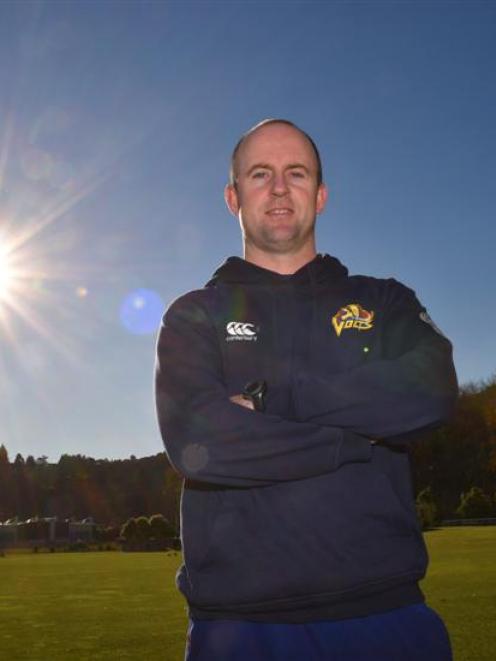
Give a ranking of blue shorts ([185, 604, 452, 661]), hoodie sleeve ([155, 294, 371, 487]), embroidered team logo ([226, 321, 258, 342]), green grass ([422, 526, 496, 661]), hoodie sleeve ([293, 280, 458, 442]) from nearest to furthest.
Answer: blue shorts ([185, 604, 452, 661]) → hoodie sleeve ([155, 294, 371, 487]) → hoodie sleeve ([293, 280, 458, 442]) → embroidered team logo ([226, 321, 258, 342]) → green grass ([422, 526, 496, 661])

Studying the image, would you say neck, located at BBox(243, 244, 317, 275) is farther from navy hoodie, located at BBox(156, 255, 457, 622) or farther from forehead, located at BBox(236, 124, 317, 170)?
forehead, located at BBox(236, 124, 317, 170)

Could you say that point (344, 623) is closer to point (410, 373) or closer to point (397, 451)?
point (397, 451)

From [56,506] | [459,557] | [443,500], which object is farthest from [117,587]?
[56,506]

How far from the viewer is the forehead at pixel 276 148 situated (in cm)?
329

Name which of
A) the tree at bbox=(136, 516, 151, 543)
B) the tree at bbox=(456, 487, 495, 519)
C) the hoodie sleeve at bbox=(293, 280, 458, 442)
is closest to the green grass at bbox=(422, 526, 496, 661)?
the hoodie sleeve at bbox=(293, 280, 458, 442)

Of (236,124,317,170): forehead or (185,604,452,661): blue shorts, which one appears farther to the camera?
(236,124,317,170): forehead

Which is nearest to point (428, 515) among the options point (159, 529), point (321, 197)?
point (159, 529)

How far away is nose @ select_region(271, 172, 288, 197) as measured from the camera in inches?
128

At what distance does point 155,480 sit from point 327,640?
119 m

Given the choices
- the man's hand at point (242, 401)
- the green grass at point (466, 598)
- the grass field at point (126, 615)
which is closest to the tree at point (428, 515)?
the green grass at point (466, 598)

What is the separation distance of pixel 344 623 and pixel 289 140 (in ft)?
6.22

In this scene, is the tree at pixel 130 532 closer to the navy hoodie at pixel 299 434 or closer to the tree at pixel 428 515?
the tree at pixel 428 515

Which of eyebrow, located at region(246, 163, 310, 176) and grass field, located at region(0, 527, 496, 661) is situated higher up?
eyebrow, located at region(246, 163, 310, 176)

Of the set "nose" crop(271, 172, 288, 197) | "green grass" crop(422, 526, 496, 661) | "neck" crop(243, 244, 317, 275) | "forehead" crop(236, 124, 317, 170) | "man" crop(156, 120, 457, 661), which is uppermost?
"forehead" crop(236, 124, 317, 170)
